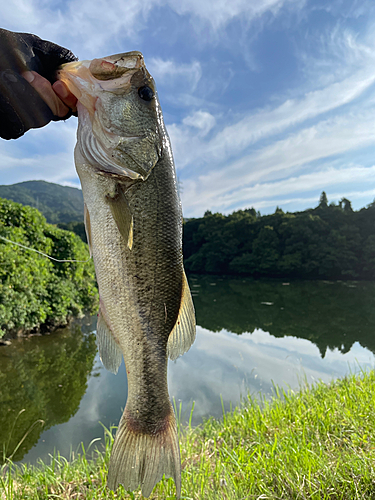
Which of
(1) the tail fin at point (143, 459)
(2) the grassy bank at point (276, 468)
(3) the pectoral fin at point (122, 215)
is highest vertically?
(3) the pectoral fin at point (122, 215)

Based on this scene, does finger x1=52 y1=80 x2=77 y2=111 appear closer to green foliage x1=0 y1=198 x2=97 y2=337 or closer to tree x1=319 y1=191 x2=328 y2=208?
green foliage x1=0 y1=198 x2=97 y2=337

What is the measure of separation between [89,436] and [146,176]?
218 inches

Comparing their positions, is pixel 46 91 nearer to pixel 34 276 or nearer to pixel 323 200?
pixel 34 276

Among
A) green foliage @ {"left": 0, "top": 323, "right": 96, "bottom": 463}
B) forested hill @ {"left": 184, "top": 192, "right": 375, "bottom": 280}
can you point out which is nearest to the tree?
forested hill @ {"left": 184, "top": 192, "right": 375, "bottom": 280}

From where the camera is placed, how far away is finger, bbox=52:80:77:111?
4.53 ft

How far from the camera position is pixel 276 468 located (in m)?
2.68

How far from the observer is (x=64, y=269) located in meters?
11.3

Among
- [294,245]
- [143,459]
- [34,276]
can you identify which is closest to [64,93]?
[143,459]

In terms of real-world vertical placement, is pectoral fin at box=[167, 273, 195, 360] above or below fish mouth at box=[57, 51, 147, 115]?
below

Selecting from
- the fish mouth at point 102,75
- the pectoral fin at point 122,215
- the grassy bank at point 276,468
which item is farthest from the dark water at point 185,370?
the fish mouth at point 102,75

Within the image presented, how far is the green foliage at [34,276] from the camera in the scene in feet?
26.1

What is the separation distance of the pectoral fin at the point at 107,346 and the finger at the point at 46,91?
986 mm

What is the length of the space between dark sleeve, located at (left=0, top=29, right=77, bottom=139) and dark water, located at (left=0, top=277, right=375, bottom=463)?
11.7ft

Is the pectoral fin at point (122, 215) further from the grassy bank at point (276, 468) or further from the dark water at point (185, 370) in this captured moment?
the dark water at point (185, 370)
